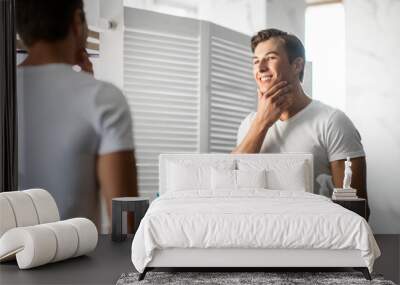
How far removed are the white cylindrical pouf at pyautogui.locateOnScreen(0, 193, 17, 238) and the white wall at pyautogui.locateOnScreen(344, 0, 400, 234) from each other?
3.72 metres

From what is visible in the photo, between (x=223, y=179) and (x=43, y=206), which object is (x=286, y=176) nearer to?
(x=223, y=179)

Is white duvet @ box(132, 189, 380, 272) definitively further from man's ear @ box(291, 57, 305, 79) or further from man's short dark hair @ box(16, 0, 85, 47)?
man's short dark hair @ box(16, 0, 85, 47)

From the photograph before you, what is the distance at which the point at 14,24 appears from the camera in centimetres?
676

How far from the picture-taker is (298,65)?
6.78 meters

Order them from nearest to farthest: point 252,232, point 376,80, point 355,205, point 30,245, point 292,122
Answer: point 252,232 < point 30,245 < point 355,205 < point 292,122 < point 376,80

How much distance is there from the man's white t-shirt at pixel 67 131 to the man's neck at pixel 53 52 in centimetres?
7

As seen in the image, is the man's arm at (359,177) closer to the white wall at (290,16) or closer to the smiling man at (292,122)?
the smiling man at (292,122)

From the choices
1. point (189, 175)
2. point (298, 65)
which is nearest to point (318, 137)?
point (298, 65)

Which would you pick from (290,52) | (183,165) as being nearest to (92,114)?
(183,165)

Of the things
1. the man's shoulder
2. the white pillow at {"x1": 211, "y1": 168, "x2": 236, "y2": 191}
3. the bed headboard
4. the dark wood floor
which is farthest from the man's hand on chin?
the dark wood floor

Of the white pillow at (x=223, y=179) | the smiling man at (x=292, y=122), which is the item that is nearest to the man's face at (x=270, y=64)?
the smiling man at (x=292, y=122)

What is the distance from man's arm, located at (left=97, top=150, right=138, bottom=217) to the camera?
6.79 meters

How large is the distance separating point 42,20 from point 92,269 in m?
3.13

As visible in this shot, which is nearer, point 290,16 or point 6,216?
point 6,216
